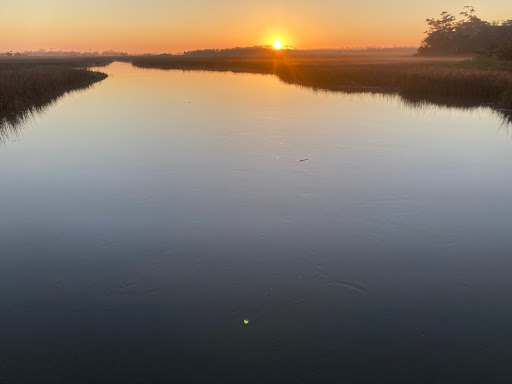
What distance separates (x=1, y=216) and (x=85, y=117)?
589 inches

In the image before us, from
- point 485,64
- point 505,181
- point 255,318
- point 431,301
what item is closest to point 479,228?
point 431,301

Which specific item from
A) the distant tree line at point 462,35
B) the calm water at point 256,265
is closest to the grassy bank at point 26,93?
the calm water at point 256,265

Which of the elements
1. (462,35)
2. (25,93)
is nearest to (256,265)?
(25,93)

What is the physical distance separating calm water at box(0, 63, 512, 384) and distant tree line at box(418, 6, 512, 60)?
82.2m

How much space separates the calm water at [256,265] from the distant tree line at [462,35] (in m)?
82.2

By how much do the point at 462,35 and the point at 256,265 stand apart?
4278 inches

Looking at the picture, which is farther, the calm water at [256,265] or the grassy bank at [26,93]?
the grassy bank at [26,93]

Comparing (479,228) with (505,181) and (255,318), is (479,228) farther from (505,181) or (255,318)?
(255,318)

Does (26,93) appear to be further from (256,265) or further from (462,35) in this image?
(462,35)

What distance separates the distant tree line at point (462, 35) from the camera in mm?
86906

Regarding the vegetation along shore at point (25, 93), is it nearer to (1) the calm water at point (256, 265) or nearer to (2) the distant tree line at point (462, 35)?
(1) the calm water at point (256, 265)

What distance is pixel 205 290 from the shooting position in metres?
6.04

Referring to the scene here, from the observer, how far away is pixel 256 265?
676 cm

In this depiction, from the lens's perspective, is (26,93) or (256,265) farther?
(26,93)
